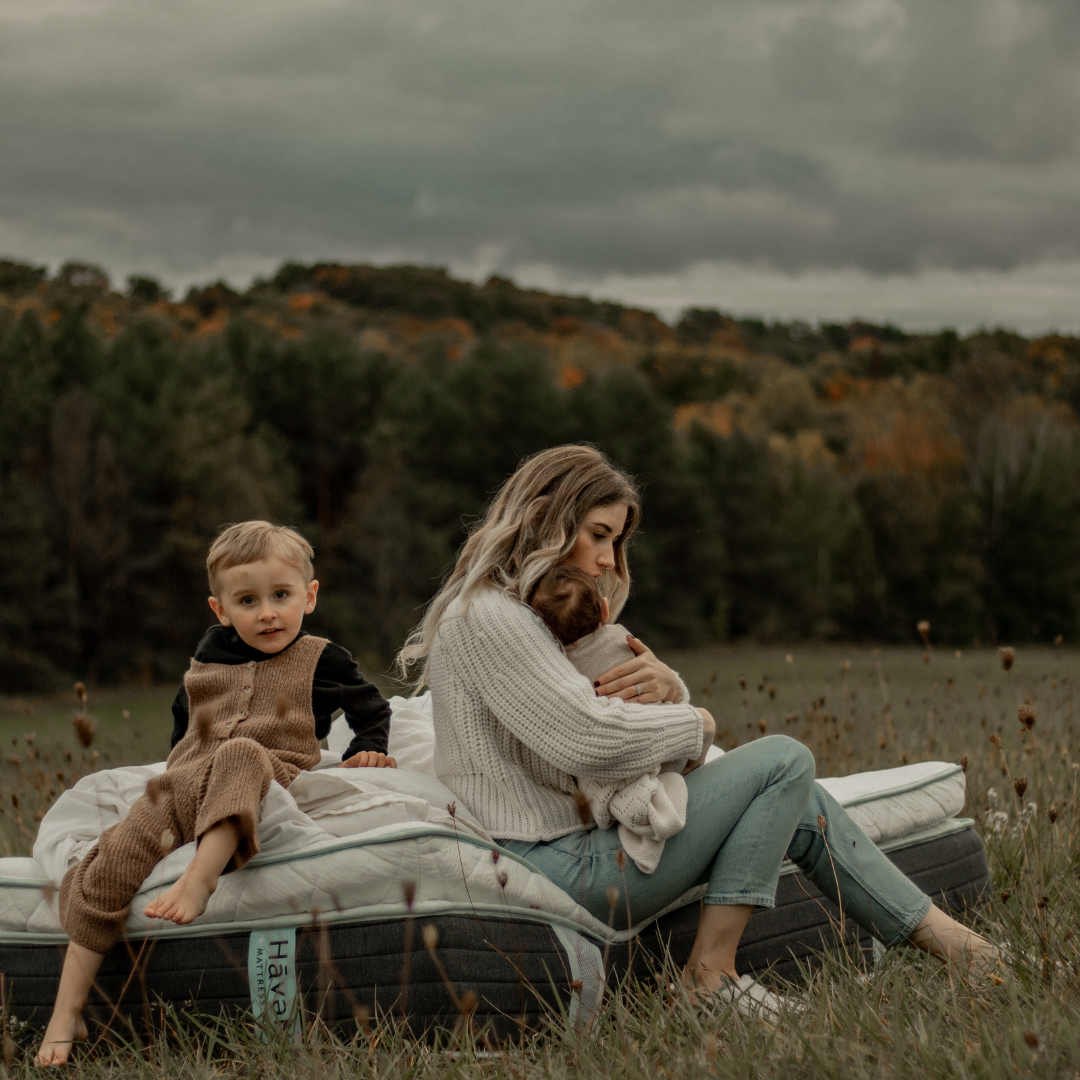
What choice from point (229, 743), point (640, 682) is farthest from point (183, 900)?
point (640, 682)

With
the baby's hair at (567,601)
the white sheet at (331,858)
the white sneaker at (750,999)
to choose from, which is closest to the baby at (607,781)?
the baby's hair at (567,601)

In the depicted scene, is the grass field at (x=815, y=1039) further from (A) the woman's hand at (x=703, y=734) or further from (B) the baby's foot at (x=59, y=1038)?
(A) the woman's hand at (x=703, y=734)

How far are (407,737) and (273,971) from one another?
1.38 m

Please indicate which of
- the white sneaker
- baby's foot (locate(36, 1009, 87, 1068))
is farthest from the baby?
baby's foot (locate(36, 1009, 87, 1068))

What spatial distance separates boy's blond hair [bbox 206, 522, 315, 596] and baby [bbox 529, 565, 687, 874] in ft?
2.65

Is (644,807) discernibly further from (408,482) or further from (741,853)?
(408,482)

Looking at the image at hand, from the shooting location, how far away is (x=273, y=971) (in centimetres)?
284

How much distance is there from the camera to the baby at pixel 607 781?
297 cm

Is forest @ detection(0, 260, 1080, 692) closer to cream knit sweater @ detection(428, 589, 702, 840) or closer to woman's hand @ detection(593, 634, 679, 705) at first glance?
cream knit sweater @ detection(428, 589, 702, 840)

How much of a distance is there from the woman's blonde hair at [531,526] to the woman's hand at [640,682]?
327 millimetres

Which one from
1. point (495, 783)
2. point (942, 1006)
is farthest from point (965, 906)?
point (495, 783)

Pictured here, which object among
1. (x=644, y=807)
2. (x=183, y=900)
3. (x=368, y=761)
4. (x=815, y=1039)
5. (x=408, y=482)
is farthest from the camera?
(x=408, y=482)

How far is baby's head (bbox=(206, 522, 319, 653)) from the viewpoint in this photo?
352cm

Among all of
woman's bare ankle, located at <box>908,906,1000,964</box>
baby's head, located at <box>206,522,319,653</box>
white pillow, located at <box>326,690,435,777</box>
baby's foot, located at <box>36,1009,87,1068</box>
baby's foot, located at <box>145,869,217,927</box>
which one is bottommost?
baby's foot, located at <box>36,1009,87,1068</box>
